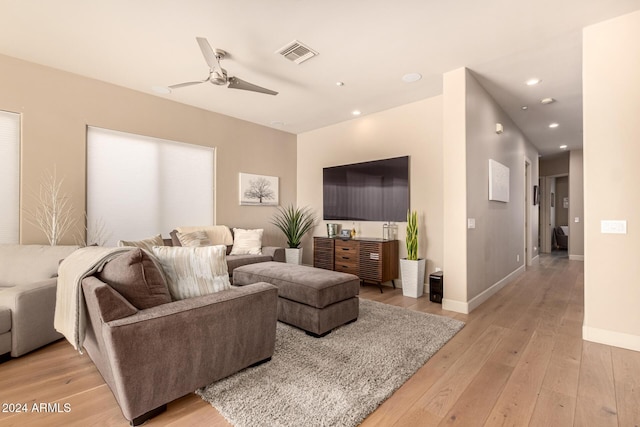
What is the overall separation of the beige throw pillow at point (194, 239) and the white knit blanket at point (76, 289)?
195cm

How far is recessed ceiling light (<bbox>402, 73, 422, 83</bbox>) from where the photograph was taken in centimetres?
350

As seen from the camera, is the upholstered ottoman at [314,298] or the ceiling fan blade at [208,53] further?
the upholstered ottoman at [314,298]

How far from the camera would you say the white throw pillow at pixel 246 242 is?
14.7ft

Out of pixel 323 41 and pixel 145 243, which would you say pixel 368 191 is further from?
pixel 145 243

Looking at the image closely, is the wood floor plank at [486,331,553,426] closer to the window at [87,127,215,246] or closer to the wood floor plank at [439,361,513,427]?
the wood floor plank at [439,361,513,427]

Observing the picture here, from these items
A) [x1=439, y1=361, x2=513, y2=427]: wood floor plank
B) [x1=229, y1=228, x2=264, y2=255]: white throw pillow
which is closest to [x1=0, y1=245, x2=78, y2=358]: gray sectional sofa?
[x1=229, y1=228, x2=264, y2=255]: white throw pillow

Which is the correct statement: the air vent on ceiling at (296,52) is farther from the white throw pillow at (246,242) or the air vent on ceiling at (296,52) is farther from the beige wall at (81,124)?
the white throw pillow at (246,242)

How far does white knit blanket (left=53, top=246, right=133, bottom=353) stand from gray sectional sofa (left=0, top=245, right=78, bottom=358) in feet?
1.91

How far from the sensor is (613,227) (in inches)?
96.4

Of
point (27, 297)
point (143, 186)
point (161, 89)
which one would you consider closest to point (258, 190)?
point (143, 186)

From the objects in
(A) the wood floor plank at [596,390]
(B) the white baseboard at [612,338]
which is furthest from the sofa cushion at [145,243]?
(B) the white baseboard at [612,338]

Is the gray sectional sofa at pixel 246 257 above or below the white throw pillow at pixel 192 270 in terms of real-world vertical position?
below

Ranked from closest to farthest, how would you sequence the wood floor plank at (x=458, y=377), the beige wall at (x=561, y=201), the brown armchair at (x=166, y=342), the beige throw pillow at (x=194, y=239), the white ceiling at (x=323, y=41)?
the brown armchair at (x=166, y=342) < the wood floor plank at (x=458, y=377) < the white ceiling at (x=323, y=41) < the beige throw pillow at (x=194, y=239) < the beige wall at (x=561, y=201)

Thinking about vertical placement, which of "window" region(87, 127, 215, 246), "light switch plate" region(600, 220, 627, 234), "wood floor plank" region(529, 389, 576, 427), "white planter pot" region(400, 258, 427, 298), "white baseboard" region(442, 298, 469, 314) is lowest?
"wood floor plank" region(529, 389, 576, 427)
